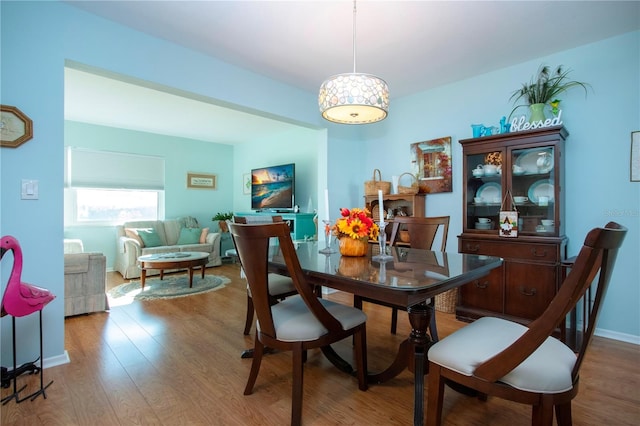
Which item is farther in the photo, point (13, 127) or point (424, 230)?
point (424, 230)

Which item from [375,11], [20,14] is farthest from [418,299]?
[20,14]

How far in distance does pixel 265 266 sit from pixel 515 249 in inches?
87.9

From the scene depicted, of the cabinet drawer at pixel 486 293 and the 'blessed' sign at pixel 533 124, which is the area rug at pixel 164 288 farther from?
the 'blessed' sign at pixel 533 124

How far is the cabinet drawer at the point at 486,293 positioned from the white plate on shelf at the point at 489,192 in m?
0.65

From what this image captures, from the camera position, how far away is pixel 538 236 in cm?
257

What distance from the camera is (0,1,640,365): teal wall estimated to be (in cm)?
194

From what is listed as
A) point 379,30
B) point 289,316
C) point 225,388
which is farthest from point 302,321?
point 379,30

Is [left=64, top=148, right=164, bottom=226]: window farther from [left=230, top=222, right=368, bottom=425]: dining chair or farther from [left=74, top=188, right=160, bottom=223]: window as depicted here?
[left=230, top=222, right=368, bottom=425]: dining chair

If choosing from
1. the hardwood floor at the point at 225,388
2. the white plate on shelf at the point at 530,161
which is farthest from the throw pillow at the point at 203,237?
the white plate on shelf at the point at 530,161

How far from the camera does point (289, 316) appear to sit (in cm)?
165

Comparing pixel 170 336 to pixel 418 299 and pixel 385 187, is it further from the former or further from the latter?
pixel 385 187

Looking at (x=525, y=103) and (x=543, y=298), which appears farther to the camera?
(x=525, y=103)

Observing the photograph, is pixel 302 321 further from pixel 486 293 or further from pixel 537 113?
pixel 537 113

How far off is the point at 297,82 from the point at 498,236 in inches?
97.4
